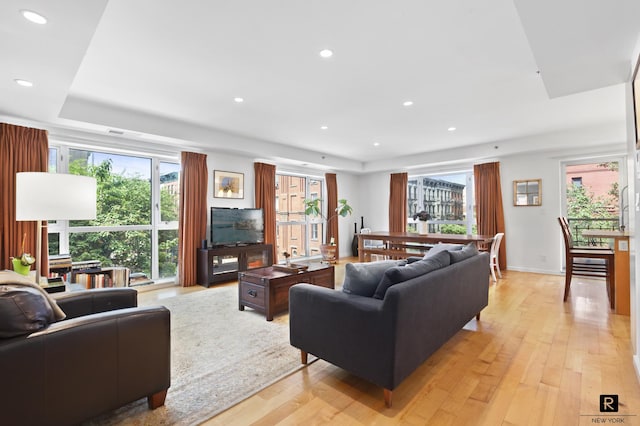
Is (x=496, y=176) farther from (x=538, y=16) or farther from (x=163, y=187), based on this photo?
(x=163, y=187)

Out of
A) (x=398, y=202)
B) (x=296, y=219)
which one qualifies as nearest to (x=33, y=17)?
(x=296, y=219)

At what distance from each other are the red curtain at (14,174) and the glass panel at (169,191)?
1.55 meters

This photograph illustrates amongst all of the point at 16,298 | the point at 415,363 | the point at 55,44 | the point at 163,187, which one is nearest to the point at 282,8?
the point at 55,44

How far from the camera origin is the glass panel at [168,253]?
5.00 meters

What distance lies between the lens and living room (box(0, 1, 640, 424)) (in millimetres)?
2061

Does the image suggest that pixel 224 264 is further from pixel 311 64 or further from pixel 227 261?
pixel 311 64

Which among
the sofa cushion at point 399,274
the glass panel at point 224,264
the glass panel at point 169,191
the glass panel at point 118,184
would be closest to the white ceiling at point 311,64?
the glass panel at point 118,184

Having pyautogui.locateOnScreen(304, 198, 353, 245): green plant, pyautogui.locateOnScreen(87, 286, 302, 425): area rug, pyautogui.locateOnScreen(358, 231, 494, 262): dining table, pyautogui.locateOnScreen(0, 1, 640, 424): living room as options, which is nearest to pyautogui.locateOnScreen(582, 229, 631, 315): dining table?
pyautogui.locateOnScreen(0, 1, 640, 424): living room

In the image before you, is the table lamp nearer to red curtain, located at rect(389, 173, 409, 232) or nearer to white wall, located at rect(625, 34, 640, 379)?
white wall, located at rect(625, 34, 640, 379)

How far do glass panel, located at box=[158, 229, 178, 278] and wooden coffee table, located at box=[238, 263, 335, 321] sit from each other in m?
2.17

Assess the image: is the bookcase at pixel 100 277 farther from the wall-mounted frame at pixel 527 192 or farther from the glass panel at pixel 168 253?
the wall-mounted frame at pixel 527 192

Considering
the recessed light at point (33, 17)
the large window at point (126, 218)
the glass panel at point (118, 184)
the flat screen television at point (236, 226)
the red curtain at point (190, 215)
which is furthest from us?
the flat screen television at point (236, 226)

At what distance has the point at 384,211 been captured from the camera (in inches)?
322

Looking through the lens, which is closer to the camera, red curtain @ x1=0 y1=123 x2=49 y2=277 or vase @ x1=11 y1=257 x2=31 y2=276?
vase @ x1=11 y1=257 x2=31 y2=276
